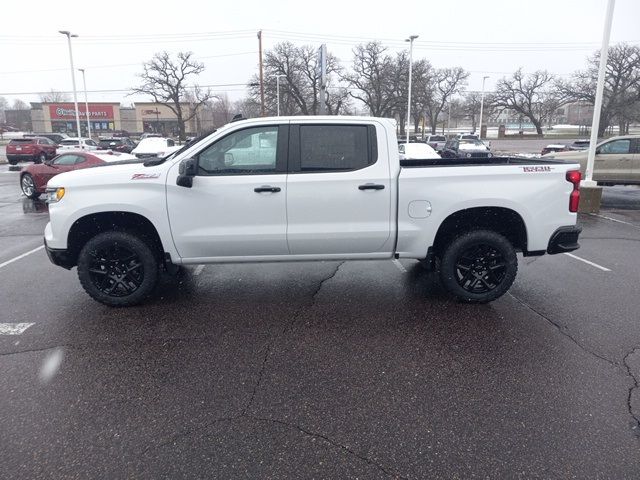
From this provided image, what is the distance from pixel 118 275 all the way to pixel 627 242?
818cm

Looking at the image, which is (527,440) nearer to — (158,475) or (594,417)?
(594,417)

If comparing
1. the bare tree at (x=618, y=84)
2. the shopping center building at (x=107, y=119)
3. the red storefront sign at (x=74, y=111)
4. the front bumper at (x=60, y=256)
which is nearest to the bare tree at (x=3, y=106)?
the shopping center building at (x=107, y=119)

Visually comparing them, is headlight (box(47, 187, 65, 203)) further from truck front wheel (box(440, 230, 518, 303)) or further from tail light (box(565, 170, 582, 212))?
tail light (box(565, 170, 582, 212))

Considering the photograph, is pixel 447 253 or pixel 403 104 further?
pixel 403 104

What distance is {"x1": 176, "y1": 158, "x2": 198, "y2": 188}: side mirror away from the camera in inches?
178

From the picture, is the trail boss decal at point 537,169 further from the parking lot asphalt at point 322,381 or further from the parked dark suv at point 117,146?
the parked dark suv at point 117,146

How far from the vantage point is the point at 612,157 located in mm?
13117

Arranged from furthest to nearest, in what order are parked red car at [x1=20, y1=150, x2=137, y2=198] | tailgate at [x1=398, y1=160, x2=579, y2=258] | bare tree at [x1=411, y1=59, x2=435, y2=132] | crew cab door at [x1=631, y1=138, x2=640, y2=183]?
bare tree at [x1=411, y1=59, x2=435, y2=132]
parked red car at [x1=20, y1=150, x2=137, y2=198]
crew cab door at [x1=631, y1=138, x2=640, y2=183]
tailgate at [x1=398, y1=160, x2=579, y2=258]

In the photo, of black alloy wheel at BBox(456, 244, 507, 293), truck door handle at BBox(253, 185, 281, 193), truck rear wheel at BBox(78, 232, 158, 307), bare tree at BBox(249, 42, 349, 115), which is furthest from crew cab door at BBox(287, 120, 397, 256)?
Result: bare tree at BBox(249, 42, 349, 115)

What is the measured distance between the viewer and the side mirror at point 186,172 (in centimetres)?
453

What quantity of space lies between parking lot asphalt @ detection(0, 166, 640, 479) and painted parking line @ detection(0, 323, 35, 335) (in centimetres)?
7

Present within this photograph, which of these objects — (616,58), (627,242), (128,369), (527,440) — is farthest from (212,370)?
(616,58)

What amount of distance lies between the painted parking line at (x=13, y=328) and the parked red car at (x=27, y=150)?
27714mm

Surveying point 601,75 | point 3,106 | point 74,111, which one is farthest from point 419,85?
point 3,106
